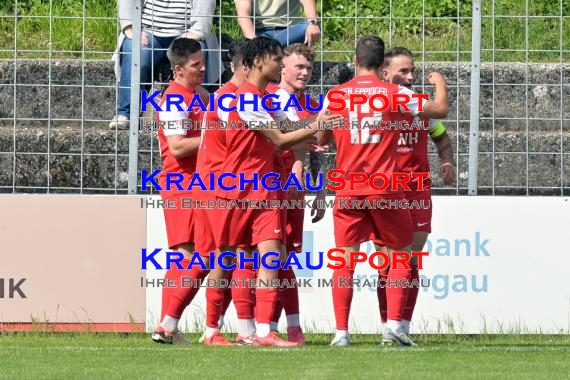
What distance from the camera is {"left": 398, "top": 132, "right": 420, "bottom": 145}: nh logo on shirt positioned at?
9.44m

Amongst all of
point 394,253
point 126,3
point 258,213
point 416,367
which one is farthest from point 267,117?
point 126,3

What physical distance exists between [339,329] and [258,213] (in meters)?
0.97

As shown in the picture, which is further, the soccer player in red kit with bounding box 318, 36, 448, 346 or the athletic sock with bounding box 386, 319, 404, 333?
the athletic sock with bounding box 386, 319, 404, 333

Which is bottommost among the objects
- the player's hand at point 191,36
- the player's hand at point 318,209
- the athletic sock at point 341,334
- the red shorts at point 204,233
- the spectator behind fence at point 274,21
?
the athletic sock at point 341,334

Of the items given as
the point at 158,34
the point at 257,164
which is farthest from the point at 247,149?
the point at 158,34

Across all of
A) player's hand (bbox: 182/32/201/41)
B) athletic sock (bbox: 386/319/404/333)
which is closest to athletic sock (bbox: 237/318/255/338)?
athletic sock (bbox: 386/319/404/333)

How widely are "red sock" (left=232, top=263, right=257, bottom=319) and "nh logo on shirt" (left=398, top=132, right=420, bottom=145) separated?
4.65 ft

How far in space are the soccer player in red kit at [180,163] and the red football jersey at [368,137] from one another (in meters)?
0.99

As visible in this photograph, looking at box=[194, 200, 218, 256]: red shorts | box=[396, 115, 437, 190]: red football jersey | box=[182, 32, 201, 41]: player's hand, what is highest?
box=[182, 32, 201, 41]: player's hand

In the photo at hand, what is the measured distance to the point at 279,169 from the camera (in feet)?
30.5

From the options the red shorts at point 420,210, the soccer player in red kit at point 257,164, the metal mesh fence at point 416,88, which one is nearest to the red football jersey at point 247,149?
the soccer player in red kit at point 257,164

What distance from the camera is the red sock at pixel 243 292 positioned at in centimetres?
891

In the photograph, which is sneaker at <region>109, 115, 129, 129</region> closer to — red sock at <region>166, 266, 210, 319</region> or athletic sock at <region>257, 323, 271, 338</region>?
red sock at <region>166, 266, 210, 319</region>

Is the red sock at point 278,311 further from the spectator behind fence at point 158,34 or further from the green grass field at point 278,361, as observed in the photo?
the spectator behind fence at point 158,34
